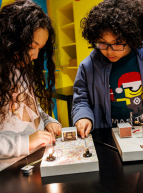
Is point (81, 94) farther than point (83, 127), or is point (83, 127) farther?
point (81, 94)

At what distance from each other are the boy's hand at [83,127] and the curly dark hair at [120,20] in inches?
22.9

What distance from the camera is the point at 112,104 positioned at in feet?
5.32

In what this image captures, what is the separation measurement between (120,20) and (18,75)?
725mm

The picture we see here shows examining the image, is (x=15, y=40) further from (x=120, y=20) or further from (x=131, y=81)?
(x=131, y=81)

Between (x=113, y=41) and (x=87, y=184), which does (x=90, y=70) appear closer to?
(x=113, y=41)

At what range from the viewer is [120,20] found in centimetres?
130

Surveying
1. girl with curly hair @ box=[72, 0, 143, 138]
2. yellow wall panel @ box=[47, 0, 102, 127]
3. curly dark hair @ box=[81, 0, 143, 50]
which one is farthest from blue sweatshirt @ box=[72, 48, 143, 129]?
yellow wall panel @ box=[47, 0, 102, 127]

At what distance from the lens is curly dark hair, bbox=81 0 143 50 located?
131cm

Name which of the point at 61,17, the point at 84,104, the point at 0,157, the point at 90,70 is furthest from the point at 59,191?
the point at 61,17

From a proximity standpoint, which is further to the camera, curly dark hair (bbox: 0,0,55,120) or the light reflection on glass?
curly dark hair (bbox: 0,0,55,120)

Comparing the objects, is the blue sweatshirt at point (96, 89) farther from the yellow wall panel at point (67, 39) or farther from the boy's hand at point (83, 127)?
the yellow wall panel at point (67, 39)

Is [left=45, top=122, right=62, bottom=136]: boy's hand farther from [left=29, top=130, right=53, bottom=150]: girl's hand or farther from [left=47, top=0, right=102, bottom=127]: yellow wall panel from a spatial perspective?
[left=47, top=0, right=102, bottom=127]: yellow wall panel

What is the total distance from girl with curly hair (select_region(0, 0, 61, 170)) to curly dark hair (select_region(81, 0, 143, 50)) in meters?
0.33

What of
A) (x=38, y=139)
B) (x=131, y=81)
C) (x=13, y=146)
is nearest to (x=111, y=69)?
(x=131, y=81)
